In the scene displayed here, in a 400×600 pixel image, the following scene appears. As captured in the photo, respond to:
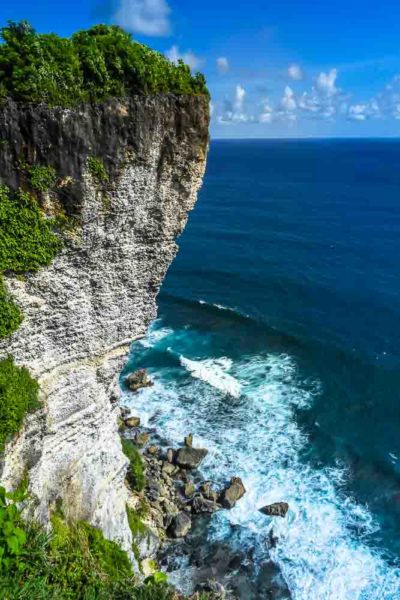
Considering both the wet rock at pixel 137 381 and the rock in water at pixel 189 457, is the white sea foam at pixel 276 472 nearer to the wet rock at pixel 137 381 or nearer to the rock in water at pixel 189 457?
the rock in water at pixel 189 457

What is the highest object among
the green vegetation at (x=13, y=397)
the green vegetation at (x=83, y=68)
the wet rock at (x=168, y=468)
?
the green vegetation at (x=83, y=68)

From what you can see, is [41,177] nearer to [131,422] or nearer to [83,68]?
[83,68]

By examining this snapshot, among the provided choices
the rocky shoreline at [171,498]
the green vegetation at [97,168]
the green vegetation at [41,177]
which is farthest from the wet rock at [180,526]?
the green vegetation at [41,177]

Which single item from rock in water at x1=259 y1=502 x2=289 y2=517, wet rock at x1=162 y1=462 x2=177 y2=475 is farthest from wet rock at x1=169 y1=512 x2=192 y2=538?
rock in water at x1=259 y1=502 x2=289 y2=517

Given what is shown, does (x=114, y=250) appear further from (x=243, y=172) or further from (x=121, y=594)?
(x=243, y=172)

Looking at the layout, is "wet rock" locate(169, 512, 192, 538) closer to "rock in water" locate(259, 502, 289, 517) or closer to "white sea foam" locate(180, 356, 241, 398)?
"rock in water" locate(259, 502, 289, 517)

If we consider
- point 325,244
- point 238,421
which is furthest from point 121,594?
point 325,244

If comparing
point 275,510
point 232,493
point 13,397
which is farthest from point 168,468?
point 13,397
